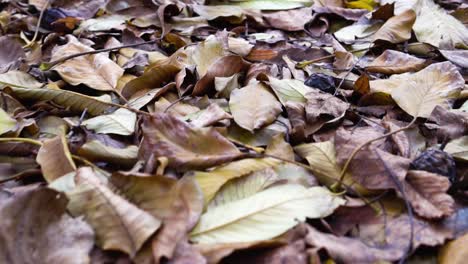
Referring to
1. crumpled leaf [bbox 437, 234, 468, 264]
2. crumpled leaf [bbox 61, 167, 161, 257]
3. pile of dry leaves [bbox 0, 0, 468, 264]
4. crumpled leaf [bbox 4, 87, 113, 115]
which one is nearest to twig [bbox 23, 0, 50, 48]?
pile of dry leaves [bbox 0, 0, 468, 264]

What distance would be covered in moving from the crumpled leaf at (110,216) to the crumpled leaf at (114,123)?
0.57ft

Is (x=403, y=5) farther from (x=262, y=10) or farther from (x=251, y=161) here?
(x=251, y=161)

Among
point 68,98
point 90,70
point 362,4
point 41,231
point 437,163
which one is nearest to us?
point 41,231

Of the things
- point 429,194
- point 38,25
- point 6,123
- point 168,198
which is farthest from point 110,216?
point 38,25

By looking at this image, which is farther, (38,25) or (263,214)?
(38,25)

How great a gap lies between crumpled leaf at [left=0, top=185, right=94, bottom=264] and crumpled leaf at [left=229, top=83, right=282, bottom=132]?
32cm

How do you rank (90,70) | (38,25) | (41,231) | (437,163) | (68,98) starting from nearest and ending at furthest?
(41,231) < (437,163) < (68,98) < (90,70) < (38,25)

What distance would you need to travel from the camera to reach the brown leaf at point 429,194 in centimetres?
65

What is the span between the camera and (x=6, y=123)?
817mm

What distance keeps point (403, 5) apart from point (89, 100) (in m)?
0.82

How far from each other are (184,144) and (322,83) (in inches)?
14.1

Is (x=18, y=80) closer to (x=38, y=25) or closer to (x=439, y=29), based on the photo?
(x=38, y=25)

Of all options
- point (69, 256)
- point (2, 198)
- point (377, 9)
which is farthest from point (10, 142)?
point (377, 9)

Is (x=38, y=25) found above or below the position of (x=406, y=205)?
below
